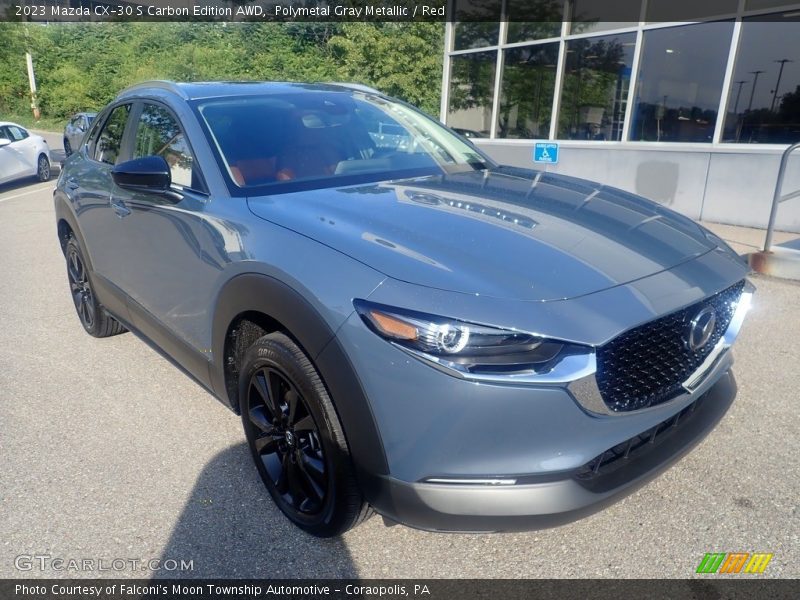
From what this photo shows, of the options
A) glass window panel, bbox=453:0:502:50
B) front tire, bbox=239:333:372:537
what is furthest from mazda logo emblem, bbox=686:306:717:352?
glass window panel, bbox=453:0:502:50

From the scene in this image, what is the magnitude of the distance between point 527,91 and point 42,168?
11.9 m

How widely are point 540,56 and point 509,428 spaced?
35.7 ft

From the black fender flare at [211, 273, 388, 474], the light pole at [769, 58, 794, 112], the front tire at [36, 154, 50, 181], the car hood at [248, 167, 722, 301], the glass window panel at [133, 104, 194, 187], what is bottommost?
the front tire at [36, 154, 50, 181]

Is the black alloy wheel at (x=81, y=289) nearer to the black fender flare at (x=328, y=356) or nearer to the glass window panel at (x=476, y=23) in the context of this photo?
the black fender flare at (x=328, y=356)

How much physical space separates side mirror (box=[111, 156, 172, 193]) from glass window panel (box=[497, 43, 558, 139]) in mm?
9658

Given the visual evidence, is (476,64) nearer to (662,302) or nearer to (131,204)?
(131,204)

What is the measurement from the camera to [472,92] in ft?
41.7

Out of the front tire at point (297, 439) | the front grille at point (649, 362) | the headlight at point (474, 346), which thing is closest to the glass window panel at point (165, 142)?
the front tire at point (297, 439)

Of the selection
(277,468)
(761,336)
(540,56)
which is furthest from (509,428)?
(540,56)

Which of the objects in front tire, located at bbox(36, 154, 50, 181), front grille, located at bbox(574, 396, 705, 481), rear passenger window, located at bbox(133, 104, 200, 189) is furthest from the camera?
front tire, located at bbox(36, 154, 50, 181)

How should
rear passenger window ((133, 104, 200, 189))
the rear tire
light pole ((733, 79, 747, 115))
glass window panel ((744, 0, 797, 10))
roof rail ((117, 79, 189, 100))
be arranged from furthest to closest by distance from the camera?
light pole ((733, 79, 747, 115)) → glass window panel ((744, 0, 797, 10)) → the rear tire → roof rail ((117, 79, 189, 100)) → rear passenger window ((133, 104, 200, 189))

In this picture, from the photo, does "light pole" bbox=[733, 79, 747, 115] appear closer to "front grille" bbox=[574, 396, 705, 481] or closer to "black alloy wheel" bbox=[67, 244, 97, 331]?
"front grille" bbox=[574, 396, 705, 481]

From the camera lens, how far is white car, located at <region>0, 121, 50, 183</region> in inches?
515

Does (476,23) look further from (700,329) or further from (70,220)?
(700,329)
